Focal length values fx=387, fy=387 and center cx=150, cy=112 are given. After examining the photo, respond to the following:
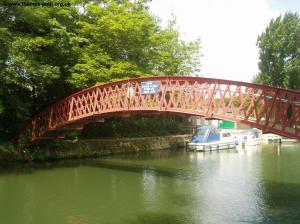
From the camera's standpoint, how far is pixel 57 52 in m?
31.2

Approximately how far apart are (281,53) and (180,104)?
3399cm

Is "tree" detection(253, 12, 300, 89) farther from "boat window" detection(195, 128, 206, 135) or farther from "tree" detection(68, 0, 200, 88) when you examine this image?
"tree" detection(68, 0, 200, 88)

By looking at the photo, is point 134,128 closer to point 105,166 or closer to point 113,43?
point 113,43

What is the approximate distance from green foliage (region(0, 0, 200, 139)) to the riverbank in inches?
90.3

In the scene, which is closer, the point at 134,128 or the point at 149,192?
the point at 149,192

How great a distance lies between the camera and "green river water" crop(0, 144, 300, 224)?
16484mm

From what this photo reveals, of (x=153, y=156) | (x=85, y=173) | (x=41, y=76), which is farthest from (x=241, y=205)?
(x=153, y=156)

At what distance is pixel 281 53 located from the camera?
51.1 m

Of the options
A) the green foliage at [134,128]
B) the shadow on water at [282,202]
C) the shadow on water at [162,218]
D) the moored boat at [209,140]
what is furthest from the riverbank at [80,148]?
the shadow on water at [282,202]

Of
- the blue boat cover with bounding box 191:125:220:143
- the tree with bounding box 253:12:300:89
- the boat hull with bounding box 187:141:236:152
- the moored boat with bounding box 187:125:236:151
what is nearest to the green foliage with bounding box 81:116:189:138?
the blue boat cover with bounding box 191:125:220:143

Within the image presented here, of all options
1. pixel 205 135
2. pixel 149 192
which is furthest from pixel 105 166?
pixel 205 135

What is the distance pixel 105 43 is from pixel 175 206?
20.6 meters

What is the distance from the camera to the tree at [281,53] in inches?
1966

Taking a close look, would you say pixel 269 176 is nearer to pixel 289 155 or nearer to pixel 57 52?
pixel 289 155
